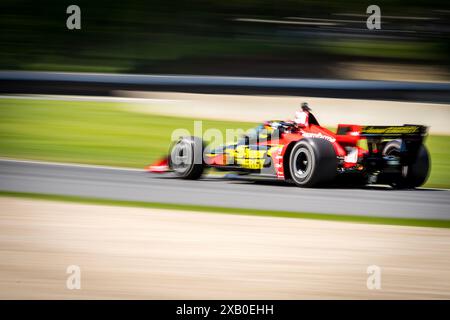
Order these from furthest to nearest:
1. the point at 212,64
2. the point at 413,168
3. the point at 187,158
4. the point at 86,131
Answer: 1. the point at 212,64
2. the point at 86,131
3. the point at 187,158
4. the point at 413,168

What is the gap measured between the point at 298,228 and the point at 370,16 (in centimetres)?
1719

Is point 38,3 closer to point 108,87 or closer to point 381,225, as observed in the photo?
point 108,87

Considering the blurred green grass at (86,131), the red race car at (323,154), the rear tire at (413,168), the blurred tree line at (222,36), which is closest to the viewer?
the red race car at (323,154)

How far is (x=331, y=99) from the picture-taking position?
1838cm

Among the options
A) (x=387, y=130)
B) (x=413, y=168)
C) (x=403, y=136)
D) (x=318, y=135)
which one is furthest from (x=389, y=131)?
(x=318, y=135)

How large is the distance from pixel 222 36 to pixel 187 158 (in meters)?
14.0

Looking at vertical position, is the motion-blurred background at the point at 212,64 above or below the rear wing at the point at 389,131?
above

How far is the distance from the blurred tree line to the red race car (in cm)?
1243

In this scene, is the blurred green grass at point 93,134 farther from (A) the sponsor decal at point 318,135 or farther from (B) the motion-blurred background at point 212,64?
(A) the sponsor decal at point 318,135

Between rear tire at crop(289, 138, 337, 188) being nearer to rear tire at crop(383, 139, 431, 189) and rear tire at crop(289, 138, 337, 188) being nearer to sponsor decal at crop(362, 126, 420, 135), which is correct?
sponsor decal at crop(362, 126, 420, 135)

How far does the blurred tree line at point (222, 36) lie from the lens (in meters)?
23.6

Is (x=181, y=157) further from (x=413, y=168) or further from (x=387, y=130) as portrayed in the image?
(x=413, y=168)

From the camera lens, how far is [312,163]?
9992 mm

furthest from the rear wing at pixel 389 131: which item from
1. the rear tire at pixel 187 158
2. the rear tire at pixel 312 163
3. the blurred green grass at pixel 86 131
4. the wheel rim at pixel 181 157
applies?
the blurred green grass at pixel 86 131
